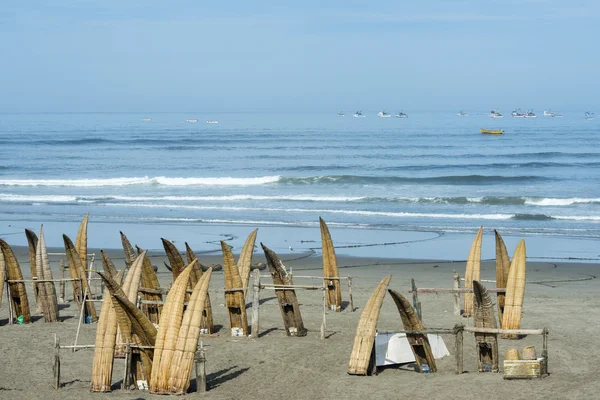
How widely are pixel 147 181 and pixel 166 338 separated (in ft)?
117

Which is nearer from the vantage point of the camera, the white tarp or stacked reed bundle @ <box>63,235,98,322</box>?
the white tarp

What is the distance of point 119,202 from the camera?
121ft

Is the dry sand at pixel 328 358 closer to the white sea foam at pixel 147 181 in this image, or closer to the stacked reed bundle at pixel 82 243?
the stacked reed bundle at pixel 82 243

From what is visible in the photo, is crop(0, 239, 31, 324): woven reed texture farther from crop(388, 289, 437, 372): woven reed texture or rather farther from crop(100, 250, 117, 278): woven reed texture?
crop(388, 289, 437, 372): woven reed texture

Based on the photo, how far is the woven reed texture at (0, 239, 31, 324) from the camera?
15.0 metres

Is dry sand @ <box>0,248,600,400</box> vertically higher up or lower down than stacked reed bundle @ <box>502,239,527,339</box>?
lower down

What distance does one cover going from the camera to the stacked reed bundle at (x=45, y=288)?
15.1m

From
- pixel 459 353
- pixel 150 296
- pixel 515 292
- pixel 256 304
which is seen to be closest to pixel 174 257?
pixel 150 296

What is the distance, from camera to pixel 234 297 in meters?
14.3

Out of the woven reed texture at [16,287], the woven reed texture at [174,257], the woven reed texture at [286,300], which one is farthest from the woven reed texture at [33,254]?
the woven reed texture at [286,300]

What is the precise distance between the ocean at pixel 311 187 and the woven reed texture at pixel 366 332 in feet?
39.6

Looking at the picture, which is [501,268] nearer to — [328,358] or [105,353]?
[328,358]

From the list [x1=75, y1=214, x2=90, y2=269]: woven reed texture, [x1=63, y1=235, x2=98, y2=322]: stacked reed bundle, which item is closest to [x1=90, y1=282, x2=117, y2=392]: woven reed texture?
[x1=63, y1=235, x2=98, y2=322]: stacked reed bundle

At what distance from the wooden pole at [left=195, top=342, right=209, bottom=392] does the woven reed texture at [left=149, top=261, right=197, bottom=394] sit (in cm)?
37
